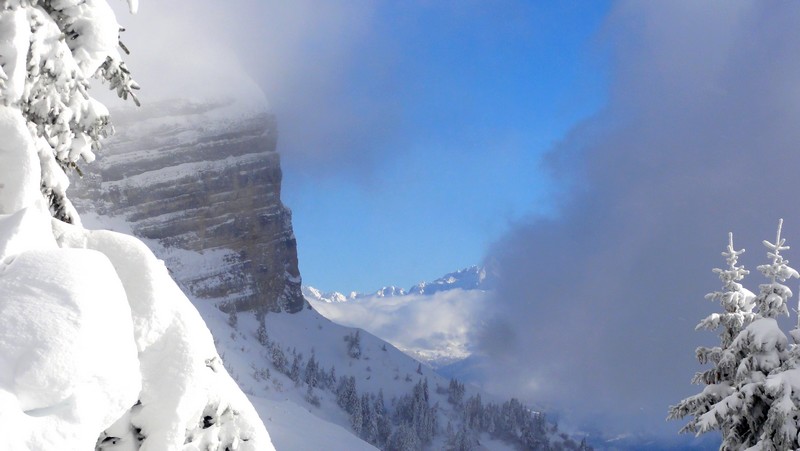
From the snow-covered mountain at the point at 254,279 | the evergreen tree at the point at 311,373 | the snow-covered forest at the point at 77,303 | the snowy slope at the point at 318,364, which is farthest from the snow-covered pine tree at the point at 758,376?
the evergreen tree at the point at 311,373

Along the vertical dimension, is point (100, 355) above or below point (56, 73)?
below

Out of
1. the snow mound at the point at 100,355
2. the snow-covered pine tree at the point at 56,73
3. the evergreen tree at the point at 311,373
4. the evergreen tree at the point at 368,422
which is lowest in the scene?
the snow mound at the point at 100,355

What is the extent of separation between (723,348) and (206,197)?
555 feet

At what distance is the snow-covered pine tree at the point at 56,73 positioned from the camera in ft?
16.5

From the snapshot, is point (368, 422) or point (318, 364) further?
point (318, 364)

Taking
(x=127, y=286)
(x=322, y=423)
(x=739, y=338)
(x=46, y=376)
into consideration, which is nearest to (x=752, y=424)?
(x=739, y=338)

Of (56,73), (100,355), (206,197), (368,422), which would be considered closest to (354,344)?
(368,422)

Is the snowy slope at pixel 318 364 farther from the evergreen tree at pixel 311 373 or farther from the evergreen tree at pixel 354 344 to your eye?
the evergreen tree at pixel 311 373

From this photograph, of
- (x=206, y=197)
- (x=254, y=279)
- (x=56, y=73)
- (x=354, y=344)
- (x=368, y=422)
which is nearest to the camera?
(x=56, y=73)

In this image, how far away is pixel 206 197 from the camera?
174000 mm

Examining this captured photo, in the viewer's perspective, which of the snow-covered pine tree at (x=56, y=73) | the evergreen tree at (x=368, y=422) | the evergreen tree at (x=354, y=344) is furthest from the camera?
the evergreen tree at (x=354, y=344)

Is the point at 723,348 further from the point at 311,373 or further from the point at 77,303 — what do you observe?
the point at 311,373

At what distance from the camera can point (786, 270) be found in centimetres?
1368

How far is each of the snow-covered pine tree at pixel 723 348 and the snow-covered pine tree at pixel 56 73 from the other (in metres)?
12.3
